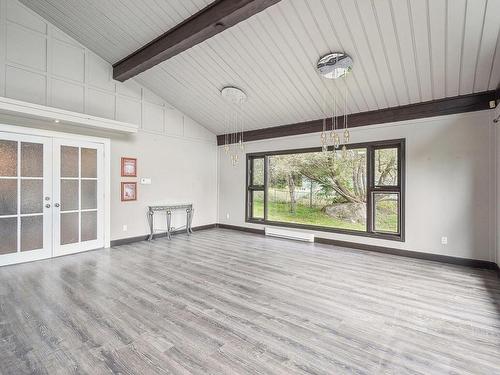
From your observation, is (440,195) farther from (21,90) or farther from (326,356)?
(21,90)

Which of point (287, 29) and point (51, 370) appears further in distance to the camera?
point (287, 29)

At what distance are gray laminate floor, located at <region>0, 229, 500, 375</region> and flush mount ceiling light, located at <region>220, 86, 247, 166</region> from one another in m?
2.70

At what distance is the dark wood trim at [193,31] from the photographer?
327 centimetres

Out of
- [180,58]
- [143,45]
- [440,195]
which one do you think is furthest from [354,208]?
[143,45]

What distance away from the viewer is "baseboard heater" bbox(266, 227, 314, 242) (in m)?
6.14

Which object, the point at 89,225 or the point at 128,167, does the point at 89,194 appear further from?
the point at 128,167

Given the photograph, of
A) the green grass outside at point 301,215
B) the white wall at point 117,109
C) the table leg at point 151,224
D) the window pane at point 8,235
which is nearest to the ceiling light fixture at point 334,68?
the green grass outside at point 301,215

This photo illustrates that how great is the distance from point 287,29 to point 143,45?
2.72 meters

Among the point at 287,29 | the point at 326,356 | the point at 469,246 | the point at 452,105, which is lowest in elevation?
the point at 326,356

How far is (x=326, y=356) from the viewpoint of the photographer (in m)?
2.06

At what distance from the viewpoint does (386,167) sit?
5.26m

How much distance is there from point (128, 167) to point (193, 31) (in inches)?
133

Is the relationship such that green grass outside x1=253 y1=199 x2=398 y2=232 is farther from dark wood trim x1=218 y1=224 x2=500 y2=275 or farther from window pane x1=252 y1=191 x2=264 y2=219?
dark wood trim x1=218 y1=224 x2=500 y2=275

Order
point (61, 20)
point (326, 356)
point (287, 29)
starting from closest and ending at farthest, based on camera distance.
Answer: point (326, 356) < point (287, 29) < point (61, 20)
